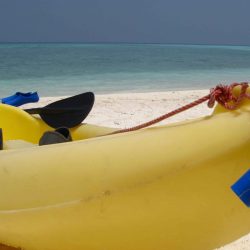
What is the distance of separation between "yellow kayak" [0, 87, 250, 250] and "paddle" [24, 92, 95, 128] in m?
0.94

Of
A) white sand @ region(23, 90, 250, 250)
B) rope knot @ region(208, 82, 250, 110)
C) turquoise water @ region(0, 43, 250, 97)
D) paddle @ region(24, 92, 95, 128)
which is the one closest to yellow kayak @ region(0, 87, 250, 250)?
rope knot @ region(208, 82, 250, 110)

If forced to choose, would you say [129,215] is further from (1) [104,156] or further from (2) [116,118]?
(2) [116,118]

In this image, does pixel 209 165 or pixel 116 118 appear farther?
pixel 116 118

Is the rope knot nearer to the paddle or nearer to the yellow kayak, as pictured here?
the yellow kayak

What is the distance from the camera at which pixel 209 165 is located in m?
1.16

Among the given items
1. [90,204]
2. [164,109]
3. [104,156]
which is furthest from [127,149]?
[164,109]

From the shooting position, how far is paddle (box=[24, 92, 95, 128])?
7.39 feet

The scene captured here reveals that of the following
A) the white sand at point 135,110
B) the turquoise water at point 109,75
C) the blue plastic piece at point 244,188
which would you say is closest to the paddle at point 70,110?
the blue plastic piece at point 244,188

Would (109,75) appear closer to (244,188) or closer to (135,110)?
(135,110)

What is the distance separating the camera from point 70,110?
7.37ft

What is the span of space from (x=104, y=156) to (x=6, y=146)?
765 mm

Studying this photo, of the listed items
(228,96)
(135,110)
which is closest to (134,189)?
(228,96)

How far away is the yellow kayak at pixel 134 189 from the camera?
1.17 m

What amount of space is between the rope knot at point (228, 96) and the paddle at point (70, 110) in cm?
102
